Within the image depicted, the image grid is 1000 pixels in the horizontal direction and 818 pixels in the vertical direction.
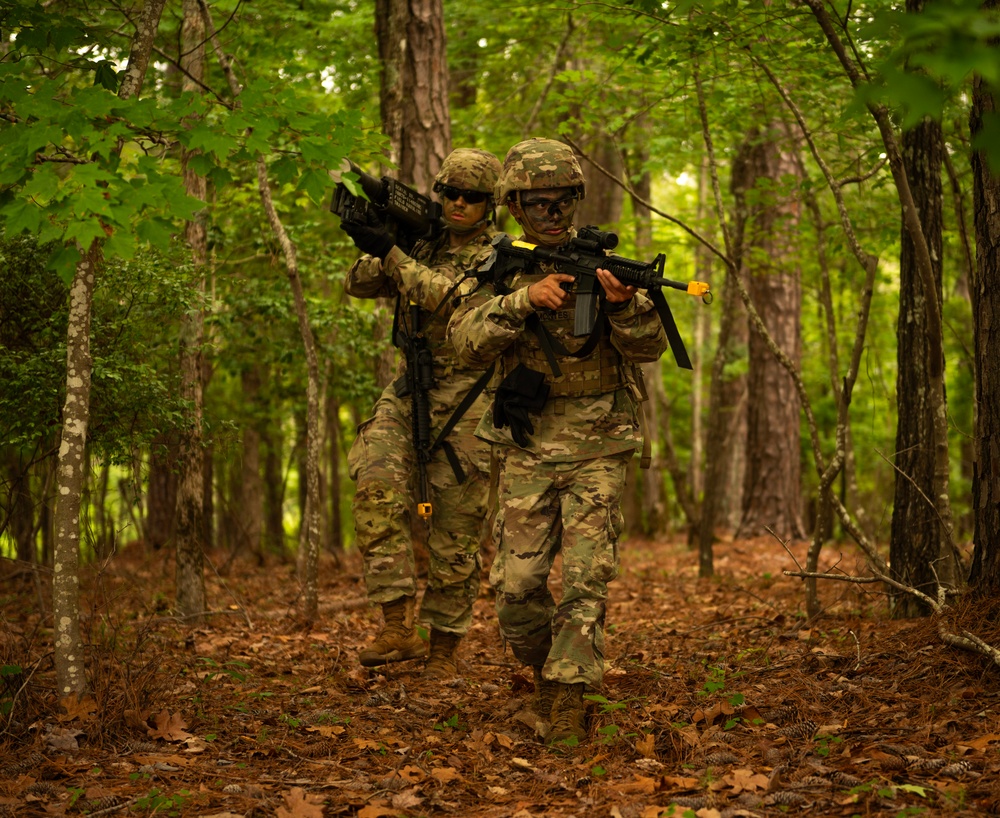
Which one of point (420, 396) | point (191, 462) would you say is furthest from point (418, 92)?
point (191, 462)

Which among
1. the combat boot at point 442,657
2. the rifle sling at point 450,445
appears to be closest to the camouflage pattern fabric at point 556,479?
the rifle sling at point 450,445

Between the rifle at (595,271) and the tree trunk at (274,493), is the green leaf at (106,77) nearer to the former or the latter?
the rifle at (595,271)

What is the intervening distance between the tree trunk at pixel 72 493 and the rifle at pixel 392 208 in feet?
5.57

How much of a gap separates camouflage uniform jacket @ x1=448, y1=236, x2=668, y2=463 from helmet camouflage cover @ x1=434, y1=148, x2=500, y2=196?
1.16m

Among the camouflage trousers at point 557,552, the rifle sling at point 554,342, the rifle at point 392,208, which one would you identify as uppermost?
the rifle at point 392,208

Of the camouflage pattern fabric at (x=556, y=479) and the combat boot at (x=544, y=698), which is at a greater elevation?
the camouflage pattern fabric at (x=556, y=479)

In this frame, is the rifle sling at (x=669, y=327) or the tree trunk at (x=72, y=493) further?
the rifle sling at (x=669, y=327)

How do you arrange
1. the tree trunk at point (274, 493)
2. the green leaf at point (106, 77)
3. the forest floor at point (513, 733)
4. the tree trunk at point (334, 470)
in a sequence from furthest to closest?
the tree trunk at point (334, 470)
the tree trunk at point (274, 493)
the green leaf at point (106, 77)
the forest floor at point (513, 733)

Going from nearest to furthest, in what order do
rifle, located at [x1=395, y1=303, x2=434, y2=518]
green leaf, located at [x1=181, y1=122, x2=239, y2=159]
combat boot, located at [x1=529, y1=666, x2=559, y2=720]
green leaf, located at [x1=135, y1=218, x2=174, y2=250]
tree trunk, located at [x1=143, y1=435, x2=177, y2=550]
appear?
green leaf, located at [x1=135, y1=218, x2=174, y2=250] < green leaf, located at [x1=181, y1=122, x2=239, y2=159] < combat boot, located at [x1=529, y1=666, x2=559, y2=720] < rifle, located at [x1=395, y1=303, x2=434, y2=518] < tree trunk, located at [x1=143, y1=435, x2=177, y2=550]

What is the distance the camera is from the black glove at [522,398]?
4516 mm

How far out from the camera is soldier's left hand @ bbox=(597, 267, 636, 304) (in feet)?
13.8

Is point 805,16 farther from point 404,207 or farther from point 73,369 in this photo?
point 73,369

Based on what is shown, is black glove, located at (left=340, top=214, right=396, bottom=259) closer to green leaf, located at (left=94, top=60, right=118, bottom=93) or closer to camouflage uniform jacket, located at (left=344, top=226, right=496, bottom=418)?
camouflage uniform jacket, located at (left=344, top=226, right=496, bottom=418)

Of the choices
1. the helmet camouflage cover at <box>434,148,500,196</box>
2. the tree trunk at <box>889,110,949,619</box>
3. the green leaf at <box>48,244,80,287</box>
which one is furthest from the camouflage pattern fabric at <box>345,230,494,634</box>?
the tree trunk at <box>889,110,949,619</box>
